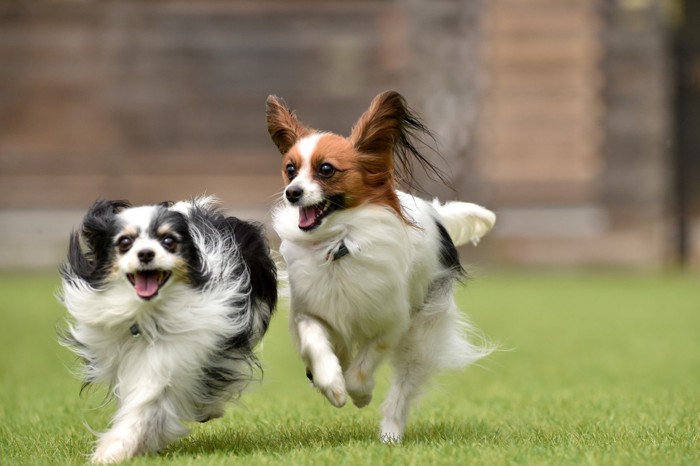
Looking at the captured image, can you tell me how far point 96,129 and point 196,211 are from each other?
1167 centimetres

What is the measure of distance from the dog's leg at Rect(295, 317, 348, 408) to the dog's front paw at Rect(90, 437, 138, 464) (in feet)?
2.37

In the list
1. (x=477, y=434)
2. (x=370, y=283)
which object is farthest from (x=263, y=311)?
(x=477, y=434)

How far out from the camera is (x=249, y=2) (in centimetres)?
1600

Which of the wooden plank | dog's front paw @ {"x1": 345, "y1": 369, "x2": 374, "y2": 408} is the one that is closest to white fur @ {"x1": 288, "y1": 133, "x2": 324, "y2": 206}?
dog's front paw @ {"x1": 345, "y1": 369, "x2": 374, "y2": 408}

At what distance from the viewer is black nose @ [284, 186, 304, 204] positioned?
14.3ft

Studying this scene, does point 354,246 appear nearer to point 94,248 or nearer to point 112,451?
point 94,248

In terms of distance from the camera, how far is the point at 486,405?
19.5 feet

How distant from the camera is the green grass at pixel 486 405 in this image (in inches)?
166

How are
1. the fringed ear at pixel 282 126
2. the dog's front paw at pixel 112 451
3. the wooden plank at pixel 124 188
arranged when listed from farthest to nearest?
1. the wooden plank at pixel 124 188
2. the fringed ear at pixel 282 126
3. the dog's front paw at pixel 112 451

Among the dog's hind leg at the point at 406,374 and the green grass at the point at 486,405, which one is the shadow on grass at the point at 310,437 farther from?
the dog's hind leg at the point at 406,374

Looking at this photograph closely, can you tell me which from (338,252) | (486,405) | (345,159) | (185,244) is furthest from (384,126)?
(486,405)

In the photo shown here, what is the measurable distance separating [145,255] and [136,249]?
4 centimetres

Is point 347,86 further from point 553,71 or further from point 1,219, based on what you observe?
point 1,219

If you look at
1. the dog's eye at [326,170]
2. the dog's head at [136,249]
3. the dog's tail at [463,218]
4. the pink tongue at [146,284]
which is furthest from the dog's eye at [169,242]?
the dog's tail at [463,218]
